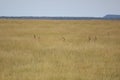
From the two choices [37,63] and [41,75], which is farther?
[37,63]

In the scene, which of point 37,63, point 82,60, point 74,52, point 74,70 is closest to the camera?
point 74,70

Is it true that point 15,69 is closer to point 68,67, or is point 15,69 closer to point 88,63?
point 68,67

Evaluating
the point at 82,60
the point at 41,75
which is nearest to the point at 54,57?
the point at 82,60

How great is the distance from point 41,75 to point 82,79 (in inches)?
59.5

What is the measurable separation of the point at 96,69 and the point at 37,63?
2.73 metres

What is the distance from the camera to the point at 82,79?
1006 cm

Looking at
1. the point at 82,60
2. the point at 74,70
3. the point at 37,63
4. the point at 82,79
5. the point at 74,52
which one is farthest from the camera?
the point at 74,52

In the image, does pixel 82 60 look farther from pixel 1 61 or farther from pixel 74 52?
pixel 1 61

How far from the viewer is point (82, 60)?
1377 cm

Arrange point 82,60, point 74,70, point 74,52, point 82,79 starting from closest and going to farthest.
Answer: point 82,79, point 74,70, point 82,60, point 74,52

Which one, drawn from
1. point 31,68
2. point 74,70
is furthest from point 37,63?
point 74,70

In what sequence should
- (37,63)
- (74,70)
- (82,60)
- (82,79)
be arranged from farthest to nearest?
(82,60)
(37,63)
(74,70)
(82,79)

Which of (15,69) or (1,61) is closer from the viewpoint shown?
(15,69)

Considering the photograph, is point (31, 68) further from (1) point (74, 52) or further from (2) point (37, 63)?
(1) point (74, 52)
